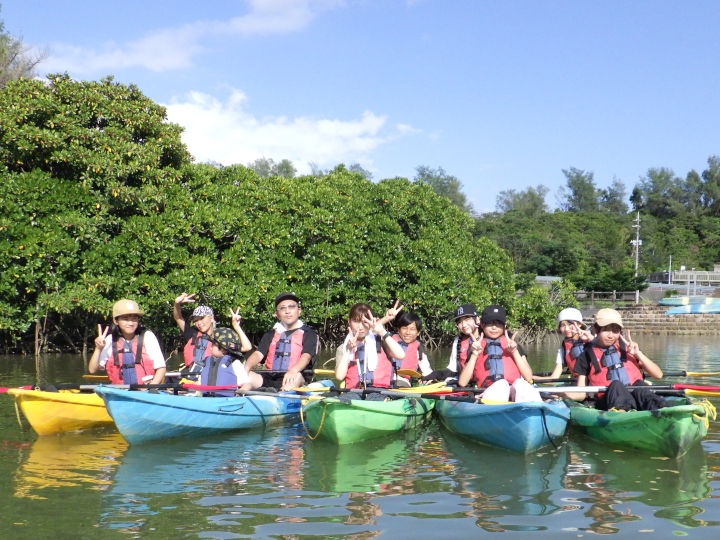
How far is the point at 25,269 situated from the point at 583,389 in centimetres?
1125

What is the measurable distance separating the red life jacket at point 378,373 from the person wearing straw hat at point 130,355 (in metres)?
2.17

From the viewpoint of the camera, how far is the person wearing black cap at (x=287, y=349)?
27.1ft

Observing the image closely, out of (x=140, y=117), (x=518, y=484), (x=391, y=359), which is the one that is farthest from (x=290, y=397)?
(x=140, y=117)

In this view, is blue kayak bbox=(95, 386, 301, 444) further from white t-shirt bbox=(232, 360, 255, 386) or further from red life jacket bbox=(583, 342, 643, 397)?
red life jacket bbox=(583, 342, 643, 397)

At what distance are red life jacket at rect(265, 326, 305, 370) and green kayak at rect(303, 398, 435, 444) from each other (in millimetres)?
1346

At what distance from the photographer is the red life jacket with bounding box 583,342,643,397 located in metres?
7.25

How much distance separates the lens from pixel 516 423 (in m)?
6.23

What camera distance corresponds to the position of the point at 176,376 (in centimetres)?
890

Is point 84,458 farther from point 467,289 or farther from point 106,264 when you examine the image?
point 467,289

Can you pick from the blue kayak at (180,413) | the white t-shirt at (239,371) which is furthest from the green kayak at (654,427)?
the white t-shirt at (239,371)

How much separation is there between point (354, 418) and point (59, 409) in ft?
10.5

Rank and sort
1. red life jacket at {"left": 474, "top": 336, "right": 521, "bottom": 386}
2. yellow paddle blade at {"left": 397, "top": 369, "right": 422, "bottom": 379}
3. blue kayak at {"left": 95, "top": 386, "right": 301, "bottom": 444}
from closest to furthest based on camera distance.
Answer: blue kayak at {"left": 95, "top": 386, "right": 301, "bottom": 444} < red life jacket at {"left": 474, "top": 336, "right": 521, "bottom": 386} < yellow paddle blade at {"left": 397, "top": 369, "right": 422, "bottom": 379}

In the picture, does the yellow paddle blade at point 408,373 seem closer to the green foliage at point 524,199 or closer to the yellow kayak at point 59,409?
the yellow kayak at point 59,409

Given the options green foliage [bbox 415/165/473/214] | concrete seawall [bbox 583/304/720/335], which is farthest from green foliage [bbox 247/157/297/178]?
concrete seawall [bbox 583/304/720/335]
